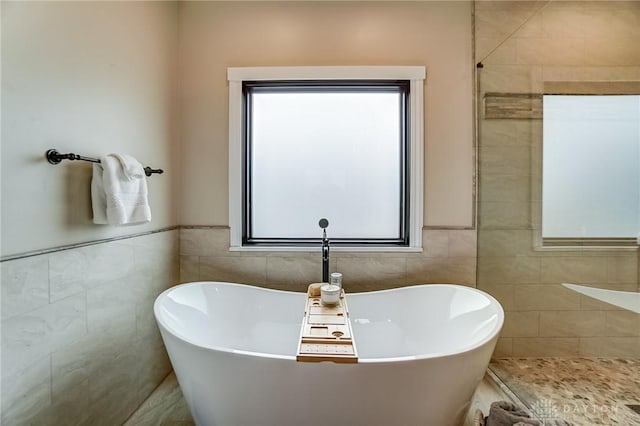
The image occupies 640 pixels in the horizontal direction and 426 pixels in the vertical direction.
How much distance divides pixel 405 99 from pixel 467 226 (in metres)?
1.03

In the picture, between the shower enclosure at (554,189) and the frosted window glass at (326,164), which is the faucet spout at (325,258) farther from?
the shower enclosure at (554,189)

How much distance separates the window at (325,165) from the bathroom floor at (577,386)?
1.07m

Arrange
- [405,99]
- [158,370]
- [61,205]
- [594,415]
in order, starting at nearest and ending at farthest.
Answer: [61,205], [594,415], [158,370], [405,99]

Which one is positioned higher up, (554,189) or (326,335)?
(554,189)

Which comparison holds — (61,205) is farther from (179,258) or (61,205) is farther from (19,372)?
(179,258)

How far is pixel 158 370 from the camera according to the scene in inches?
69.4

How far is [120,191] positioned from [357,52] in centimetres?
173

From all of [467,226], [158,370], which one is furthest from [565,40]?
[158,370]

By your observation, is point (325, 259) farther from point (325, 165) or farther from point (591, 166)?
point (591, 166)

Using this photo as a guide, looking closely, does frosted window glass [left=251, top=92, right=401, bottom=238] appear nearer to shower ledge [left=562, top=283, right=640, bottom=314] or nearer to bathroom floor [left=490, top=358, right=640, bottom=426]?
bathroom floor [left=490, top=358, right=640, bottom=426]

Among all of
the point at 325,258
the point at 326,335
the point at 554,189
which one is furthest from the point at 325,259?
the point at 554,189

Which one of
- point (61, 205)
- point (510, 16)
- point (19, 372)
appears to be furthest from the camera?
point (510, 16)

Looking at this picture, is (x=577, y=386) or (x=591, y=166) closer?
(x=577, y=386)

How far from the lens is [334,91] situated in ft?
6.73
